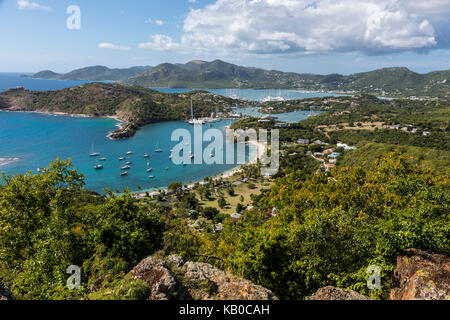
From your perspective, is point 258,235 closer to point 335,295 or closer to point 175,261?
point 175,261

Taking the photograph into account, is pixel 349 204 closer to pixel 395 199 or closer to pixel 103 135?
pixel 395 199

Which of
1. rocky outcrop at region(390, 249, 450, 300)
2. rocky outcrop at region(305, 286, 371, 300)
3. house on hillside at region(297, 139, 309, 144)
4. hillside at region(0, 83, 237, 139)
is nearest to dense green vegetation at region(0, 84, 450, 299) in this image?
rocky outcrop at region(390, 249, 450, 300)

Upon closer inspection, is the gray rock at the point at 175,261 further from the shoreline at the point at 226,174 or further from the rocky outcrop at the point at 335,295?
the shoreline at the point at 226,174

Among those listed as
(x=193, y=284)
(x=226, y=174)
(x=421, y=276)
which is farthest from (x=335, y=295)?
(x=226, y=174)

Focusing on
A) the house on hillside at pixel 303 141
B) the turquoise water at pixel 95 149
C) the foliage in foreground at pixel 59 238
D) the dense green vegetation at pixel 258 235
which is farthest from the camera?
the house on hillside at pixel 303 141

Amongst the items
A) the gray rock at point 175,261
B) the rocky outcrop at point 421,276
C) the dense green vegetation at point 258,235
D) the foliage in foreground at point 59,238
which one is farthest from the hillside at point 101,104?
the rocky outcrop at point 421,276

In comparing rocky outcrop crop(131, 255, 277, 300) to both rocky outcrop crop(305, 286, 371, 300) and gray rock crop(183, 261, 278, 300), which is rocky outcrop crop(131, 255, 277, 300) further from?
rocky outcrop crop(305, 286, 371, 300)
